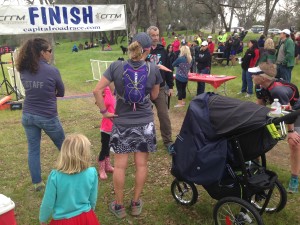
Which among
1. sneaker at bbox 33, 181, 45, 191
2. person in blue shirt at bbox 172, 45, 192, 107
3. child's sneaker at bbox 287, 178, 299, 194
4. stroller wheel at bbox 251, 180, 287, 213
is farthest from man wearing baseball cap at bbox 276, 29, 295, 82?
sneaker at bbox 33, 181, 45, 191

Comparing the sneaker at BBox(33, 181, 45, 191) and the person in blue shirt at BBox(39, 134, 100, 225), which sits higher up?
the person in blue shirt at BBox(39, 134, 100, 225)

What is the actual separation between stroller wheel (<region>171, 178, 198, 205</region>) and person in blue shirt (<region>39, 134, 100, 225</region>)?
4.59 ft

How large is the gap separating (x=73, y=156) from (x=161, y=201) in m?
1.83

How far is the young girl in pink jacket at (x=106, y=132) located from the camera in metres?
4.06

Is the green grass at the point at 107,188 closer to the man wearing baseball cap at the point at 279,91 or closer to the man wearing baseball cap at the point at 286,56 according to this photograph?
the man wearing baseball cap at the point at 279,91

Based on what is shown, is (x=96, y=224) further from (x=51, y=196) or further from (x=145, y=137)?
(x=145, y=137)

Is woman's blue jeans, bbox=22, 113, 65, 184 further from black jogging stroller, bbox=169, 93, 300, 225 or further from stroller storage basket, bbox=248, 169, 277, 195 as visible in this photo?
stroller storage basket, bbox=248, 169, 277, 195

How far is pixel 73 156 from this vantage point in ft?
7.73

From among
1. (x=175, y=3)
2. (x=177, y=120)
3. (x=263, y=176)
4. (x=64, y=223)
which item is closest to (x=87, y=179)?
(x=64, y=223)

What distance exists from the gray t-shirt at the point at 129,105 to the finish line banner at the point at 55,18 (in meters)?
7.02

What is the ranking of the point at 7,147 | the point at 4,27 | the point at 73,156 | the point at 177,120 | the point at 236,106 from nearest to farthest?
1. the point at 73,156
2. the point at 236,106
3. the point at 7,147
4. the point at 177,120
5. the point at 4,27

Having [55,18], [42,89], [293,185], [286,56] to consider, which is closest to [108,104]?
[42,89]

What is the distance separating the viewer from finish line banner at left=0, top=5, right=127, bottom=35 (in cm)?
925

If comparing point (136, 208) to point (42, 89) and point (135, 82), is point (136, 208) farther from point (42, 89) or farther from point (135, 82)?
point (42, 89)
